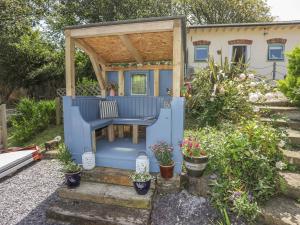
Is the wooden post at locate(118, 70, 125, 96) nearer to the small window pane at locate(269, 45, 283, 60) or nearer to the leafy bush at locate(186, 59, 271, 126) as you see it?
the leafy bush at locate(186, 59, 271, 126)

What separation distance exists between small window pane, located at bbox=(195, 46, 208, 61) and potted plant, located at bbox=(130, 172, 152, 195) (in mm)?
11166

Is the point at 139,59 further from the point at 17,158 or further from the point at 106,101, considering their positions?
the point at 17,158

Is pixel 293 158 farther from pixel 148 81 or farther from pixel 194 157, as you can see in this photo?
pixel 148 81

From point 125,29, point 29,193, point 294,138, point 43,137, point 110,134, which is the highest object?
point 125,29

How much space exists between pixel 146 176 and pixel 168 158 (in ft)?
1.45

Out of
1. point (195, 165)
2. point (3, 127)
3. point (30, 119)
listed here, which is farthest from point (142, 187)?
point (30, 119)

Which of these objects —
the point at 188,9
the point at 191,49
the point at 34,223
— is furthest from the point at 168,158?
the point at 188,9

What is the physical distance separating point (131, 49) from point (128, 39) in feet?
1.02

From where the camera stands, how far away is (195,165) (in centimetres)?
331

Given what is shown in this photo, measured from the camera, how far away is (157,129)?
3506mm

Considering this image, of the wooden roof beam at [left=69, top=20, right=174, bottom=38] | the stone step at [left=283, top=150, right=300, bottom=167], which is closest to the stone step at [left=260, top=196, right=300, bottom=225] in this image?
the stone step at [left=283, top=150, right=300, bottom=167]

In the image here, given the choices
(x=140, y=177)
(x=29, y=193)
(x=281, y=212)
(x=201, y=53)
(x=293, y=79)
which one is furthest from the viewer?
(x=201, y=53)

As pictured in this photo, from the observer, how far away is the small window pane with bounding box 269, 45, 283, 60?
12461 mm

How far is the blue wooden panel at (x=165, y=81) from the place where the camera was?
5.38 metres
